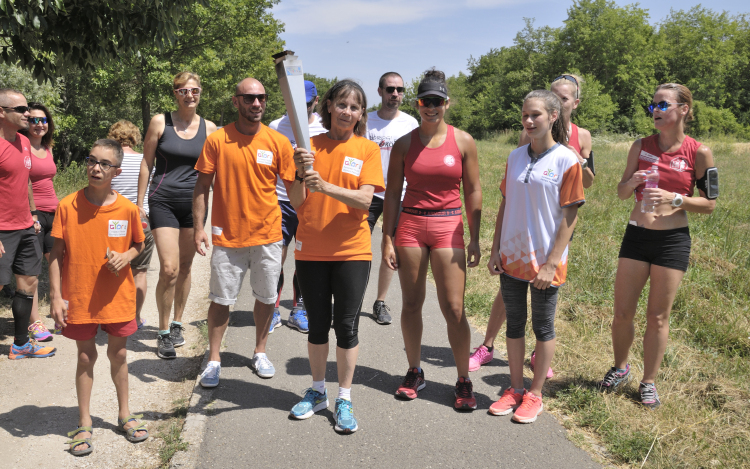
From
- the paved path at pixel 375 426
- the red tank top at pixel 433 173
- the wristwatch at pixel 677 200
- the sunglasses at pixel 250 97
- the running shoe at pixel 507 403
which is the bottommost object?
the paved path at pixel 375 426

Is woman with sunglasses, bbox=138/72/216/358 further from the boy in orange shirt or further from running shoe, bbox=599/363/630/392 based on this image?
running shoe, bbox=599/363/630/392

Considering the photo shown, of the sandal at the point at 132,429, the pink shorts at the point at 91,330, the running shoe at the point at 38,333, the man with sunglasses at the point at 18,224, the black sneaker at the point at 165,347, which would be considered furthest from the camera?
the running shoe at the point at 38,333

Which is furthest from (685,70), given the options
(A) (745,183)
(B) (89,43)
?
(B) (89,43)

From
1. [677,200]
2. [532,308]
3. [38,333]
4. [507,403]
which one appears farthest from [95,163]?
[677,200]

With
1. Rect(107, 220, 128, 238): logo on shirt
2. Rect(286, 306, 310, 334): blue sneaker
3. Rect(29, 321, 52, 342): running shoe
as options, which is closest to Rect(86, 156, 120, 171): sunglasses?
Rect(107, 220, 128, 238): logo on shirt

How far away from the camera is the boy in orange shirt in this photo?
3.46 metres

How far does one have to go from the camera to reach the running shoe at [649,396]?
390cm

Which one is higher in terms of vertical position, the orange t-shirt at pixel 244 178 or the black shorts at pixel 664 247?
the orange t-shirt at pixel 244 178

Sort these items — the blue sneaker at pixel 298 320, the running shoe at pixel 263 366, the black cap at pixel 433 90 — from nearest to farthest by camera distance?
the black cap at pixel 433 90, the running shoe at pixel 263 366, the blue sneaker at pixel 298 320

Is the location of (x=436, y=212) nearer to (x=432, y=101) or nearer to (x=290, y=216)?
(x=432, y=101)

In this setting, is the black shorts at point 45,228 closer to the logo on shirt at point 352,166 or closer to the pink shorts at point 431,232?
the logo on shirt at point 352,166

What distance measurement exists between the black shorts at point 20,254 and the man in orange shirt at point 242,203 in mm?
1672

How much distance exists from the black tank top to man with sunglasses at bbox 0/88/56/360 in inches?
40.1

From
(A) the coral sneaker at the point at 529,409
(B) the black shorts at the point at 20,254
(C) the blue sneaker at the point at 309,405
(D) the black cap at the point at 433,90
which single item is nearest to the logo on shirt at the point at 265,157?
(D) the black cap at the point at 433,90
